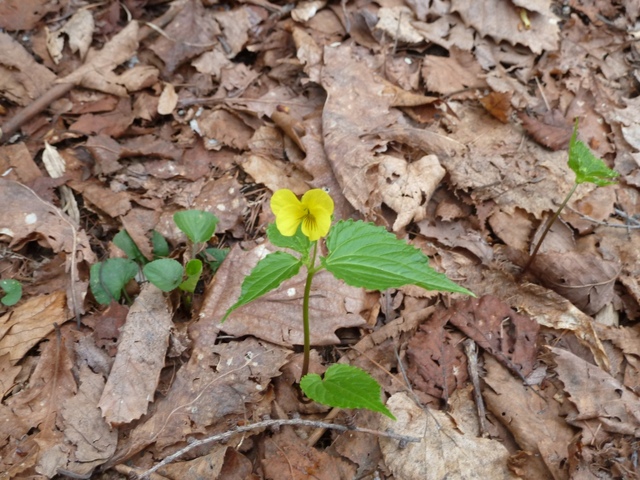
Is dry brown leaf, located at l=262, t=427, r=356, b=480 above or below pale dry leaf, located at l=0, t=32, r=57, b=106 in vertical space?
below

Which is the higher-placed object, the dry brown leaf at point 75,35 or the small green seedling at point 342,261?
the small green seedling at point 342,261

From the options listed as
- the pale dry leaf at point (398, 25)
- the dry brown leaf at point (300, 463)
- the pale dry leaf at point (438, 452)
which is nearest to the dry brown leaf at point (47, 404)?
the dry brown leaf at point (300, 463)

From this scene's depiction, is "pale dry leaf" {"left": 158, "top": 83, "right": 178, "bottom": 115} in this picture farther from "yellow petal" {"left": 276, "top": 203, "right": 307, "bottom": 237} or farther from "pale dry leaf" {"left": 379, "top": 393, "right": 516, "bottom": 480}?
"pale dry leaf" {"left": 379, "top": 393, "right": 516, "bottom": 480}

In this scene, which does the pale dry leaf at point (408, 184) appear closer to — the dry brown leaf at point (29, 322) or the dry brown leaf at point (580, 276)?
the dry brown leaf at point (580, 276)

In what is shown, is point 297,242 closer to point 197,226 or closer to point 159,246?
point 197,226

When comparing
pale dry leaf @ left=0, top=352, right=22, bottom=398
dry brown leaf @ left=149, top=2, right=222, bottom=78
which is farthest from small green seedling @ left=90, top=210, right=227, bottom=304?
dry brown leaf @ left=149, top=2, right=222, bottom=78

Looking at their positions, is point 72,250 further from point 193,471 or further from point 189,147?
point 193,471
